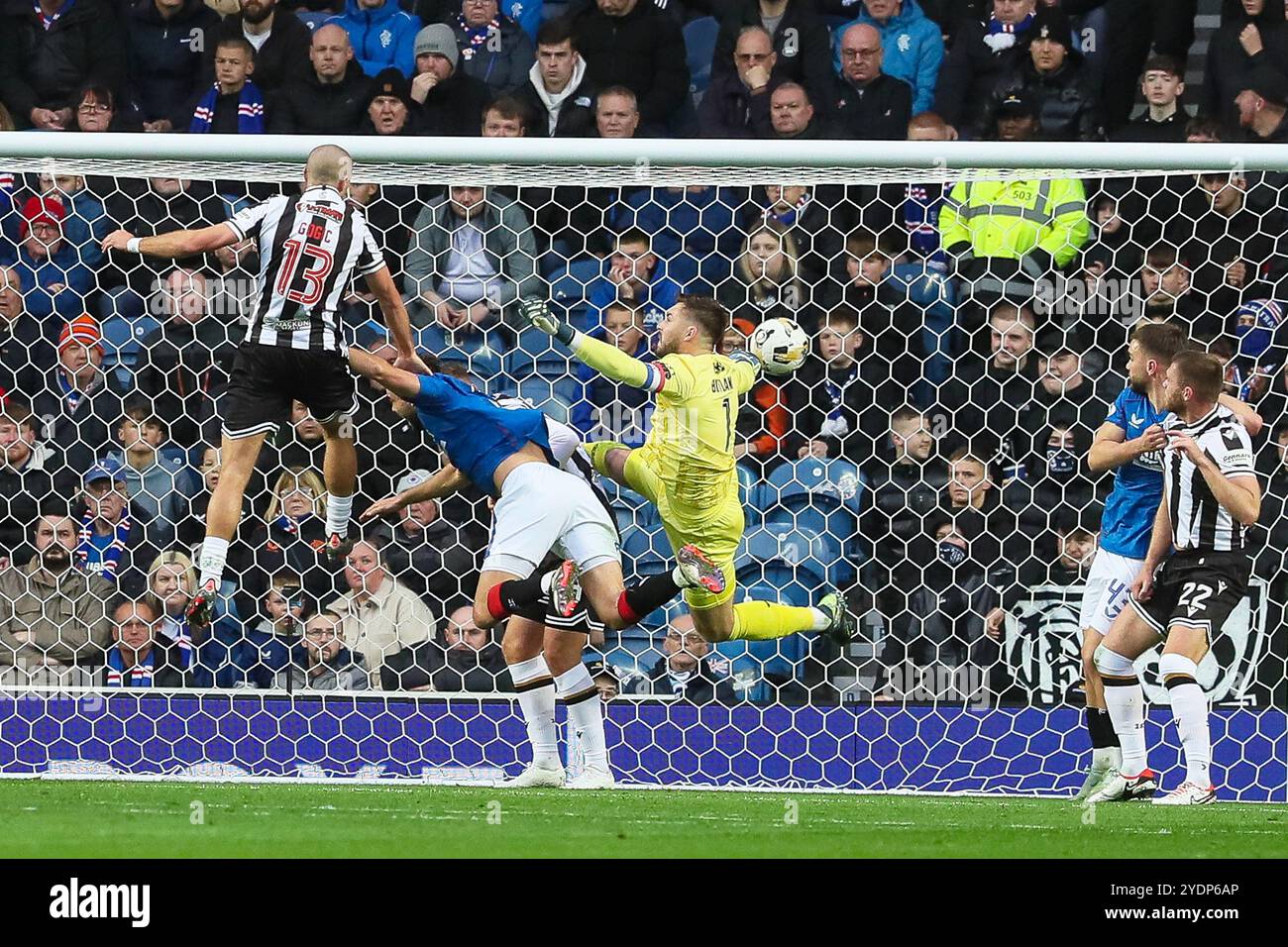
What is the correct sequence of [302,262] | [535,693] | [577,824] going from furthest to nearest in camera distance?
[535,693] → [302,262] → [577,824]

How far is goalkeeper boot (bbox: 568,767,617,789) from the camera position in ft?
23.1

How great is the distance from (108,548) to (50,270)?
4.23ft

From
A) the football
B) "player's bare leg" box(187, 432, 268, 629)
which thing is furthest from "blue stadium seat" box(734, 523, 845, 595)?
"player's bare leg" box(187, 432, 268, 629)

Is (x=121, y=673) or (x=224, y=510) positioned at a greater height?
(x=224, y=510)

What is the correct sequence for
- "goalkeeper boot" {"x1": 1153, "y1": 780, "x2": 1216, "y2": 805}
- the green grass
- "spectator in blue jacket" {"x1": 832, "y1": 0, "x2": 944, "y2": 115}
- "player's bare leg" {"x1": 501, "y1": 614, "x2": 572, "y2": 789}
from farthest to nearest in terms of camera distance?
"spectator in blue jacket" {"x1": 832, "y1": 0, "x2": 944, "y2": 115} < "player's bare leg" {"x1": 501, "y1": 614, "x2": 572, "y2": 789} < "goalkeeper boot" {"x1": 1153, "y1": 780, "x2": 1216, "y2": 805} < the green grass

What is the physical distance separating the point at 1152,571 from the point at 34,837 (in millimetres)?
3942

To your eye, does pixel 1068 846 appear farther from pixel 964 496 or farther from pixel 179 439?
pixel 179 439

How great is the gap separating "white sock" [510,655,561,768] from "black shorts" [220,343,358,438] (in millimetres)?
1269

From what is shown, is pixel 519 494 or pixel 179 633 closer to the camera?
pixel 519 494

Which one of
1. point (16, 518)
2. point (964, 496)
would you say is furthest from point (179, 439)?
point (964, 496)

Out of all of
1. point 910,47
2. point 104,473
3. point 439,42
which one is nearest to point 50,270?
point 104,473

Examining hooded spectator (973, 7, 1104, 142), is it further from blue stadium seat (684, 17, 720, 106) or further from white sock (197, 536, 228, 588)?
white sock (197, 536, 228, 588)

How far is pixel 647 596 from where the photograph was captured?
6375mm

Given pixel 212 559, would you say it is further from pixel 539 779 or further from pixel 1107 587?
pixel 1107 587
